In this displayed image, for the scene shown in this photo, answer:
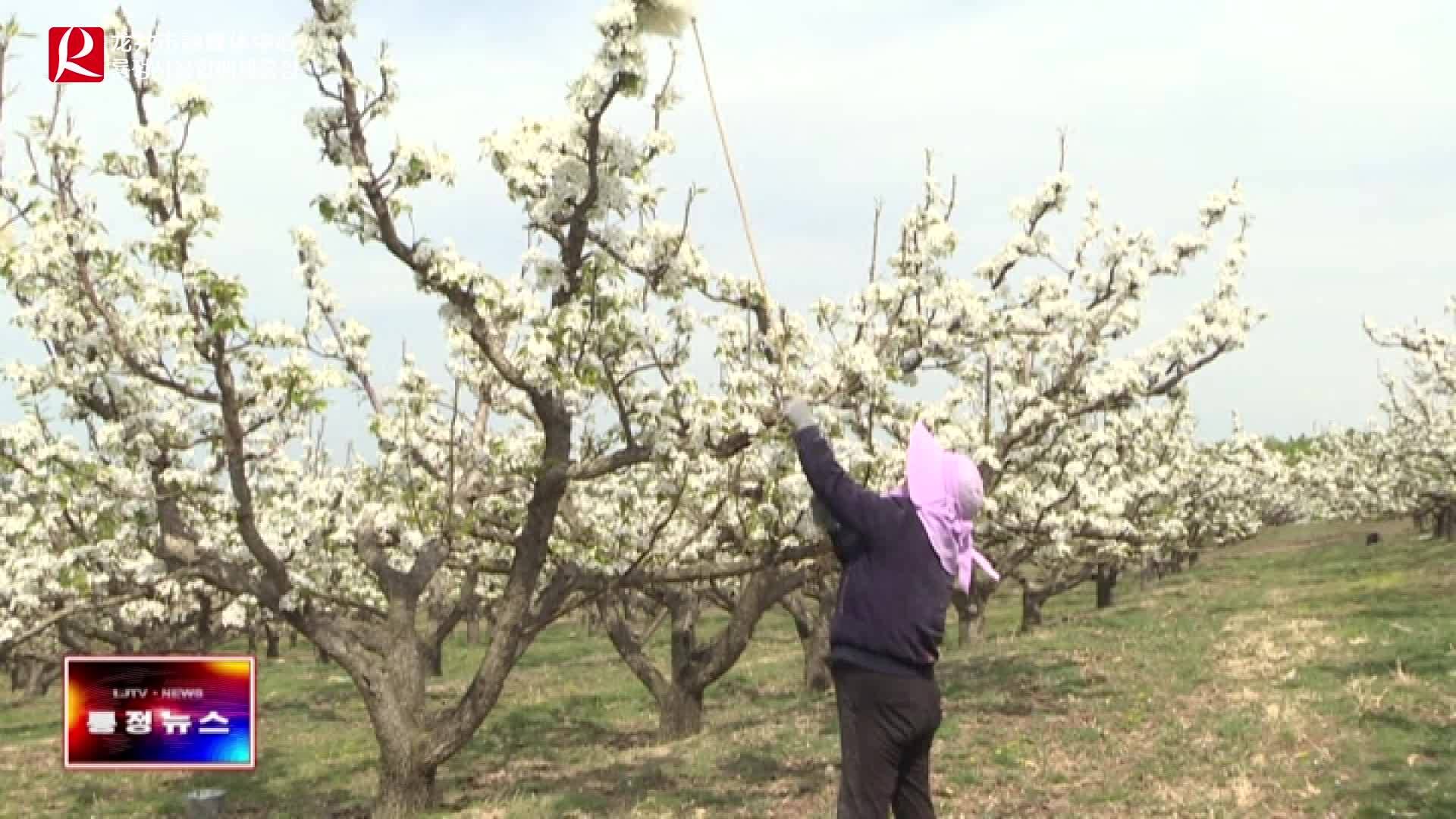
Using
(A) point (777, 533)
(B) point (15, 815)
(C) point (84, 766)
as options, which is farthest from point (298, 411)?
(B) point (15, 815)

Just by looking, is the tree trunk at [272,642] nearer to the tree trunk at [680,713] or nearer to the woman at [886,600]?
the tree trunk at [680,713]

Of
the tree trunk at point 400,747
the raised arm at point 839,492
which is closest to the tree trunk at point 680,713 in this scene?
the tree trunk at point 400,747

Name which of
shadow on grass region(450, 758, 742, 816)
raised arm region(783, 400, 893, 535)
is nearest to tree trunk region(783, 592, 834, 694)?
shadow on grass region(450, 758, 742, 816)

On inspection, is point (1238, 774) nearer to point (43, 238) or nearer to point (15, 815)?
point (43, 238)

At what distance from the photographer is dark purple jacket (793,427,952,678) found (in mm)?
5926

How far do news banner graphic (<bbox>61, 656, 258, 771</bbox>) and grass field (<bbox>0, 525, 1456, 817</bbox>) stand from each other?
3.50 meters

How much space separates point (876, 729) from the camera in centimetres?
600

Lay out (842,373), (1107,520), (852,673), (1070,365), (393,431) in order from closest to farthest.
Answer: (852,673) < (842,373) < (393,431) < (1070,365) < (1107,520)

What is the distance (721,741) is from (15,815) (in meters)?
11.4

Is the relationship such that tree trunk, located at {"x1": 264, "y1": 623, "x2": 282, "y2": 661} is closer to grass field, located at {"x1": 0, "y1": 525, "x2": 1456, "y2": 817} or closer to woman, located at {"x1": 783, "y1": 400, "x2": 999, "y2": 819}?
grass field, located at {"x1": 0, "y1": 525, "x2": 1456, "y2": 817}

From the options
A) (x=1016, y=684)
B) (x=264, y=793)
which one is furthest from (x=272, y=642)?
(x=1016, y=684)

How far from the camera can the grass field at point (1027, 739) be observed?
1386 centimetres

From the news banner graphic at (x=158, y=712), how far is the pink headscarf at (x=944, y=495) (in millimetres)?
8334

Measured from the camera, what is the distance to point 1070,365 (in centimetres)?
1791
